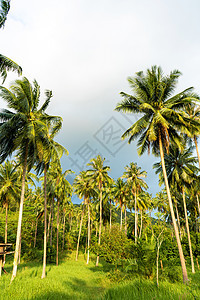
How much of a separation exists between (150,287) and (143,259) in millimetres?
5173

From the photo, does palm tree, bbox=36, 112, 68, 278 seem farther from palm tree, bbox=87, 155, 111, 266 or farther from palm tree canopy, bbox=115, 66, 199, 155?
palm tree, bbox=87, 155, 111, 266

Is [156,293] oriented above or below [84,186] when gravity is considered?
below

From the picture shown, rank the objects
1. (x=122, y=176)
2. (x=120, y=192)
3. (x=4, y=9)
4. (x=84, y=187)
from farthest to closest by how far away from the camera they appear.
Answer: (x=120, y=192), (x=122, y=176), (x=84, y=187), (x=4, y=9)

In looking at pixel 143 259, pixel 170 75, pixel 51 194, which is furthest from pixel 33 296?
pixel 51 194

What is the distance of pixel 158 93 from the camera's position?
54.3 feet

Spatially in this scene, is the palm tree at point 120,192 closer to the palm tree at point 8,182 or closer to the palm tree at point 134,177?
the palm tree at point 134,177

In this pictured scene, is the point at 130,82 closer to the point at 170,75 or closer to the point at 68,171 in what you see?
the point at 170,75

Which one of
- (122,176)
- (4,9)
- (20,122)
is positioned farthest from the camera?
(122,176)

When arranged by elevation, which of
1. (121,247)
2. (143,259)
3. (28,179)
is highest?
(28,179)

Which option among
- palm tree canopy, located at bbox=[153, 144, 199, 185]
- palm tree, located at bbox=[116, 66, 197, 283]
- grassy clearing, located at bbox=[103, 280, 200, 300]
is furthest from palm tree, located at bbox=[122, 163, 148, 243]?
grassy clearing, located at bbox=[103, 280, 200, 300]

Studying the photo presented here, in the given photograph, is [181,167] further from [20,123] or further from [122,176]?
[20,123]

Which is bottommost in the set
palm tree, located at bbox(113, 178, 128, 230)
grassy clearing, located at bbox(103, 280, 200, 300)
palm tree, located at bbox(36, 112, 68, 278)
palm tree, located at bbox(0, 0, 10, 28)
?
grassy clearing, located at bbox(103, 280, 200, 300)

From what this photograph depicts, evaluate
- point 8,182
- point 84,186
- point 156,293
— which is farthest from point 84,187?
point 156,293

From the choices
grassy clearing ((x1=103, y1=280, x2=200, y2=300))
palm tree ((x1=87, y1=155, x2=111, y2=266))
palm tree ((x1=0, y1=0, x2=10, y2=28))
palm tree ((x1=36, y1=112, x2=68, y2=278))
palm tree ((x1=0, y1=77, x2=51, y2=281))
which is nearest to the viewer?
grassy clearing ((x1=103, y1=280, x2=200, y2=300))
